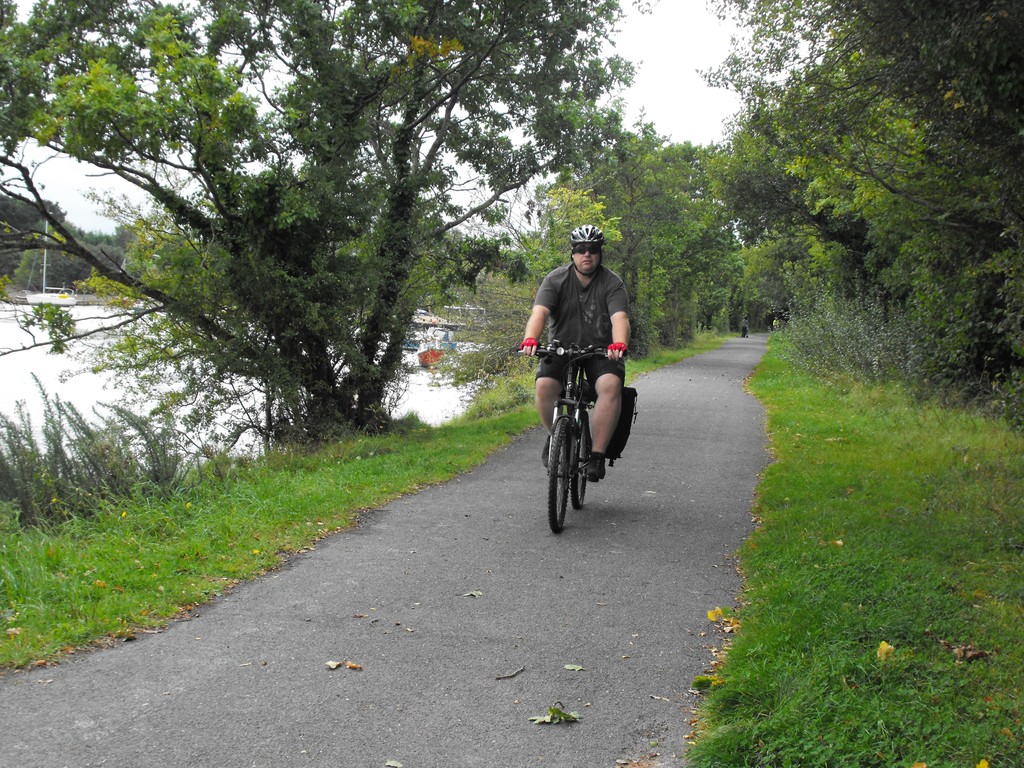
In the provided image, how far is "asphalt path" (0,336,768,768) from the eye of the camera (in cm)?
312

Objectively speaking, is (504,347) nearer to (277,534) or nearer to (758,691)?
(277,534)

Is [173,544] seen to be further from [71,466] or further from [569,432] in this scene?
[71,466]

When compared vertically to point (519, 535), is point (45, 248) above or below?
above

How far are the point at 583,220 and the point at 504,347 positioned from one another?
507cm

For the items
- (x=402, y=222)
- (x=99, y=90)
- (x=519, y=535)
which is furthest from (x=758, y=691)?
(x=402, y=222)

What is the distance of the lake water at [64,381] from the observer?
10.7 m

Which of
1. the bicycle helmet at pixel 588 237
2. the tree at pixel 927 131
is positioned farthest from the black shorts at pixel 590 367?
the tree at pixel 927 131

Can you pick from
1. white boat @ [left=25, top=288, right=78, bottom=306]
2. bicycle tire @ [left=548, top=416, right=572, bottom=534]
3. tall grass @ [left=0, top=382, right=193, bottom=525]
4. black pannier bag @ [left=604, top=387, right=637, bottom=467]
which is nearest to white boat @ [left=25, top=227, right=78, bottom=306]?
white boat @ [left=25, top=288, right=78, bottom=306]

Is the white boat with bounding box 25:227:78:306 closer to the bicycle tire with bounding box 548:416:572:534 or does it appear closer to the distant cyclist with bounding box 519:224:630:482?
the distant cyclist with bounding box 519:224:630:482

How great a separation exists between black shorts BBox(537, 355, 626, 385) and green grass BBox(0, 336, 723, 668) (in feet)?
6.18

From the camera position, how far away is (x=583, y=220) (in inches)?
1109

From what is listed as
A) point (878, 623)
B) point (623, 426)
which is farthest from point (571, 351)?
point (878, 623)

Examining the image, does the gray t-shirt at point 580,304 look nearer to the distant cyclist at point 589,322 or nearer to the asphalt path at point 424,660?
the distant cyclist at point 589,322

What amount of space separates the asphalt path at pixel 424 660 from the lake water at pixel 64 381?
5.55 metres
